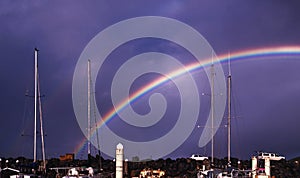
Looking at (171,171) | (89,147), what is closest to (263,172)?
(89,147)

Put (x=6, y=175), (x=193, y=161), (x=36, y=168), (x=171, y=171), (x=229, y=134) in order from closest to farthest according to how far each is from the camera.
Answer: (x=36, y=168) < (x=6, y=175) < (x=229, y=134) < (x=171, y=171) < (x=193, y=161)

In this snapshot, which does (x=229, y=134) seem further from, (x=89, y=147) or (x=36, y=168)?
(x=36, y=168)

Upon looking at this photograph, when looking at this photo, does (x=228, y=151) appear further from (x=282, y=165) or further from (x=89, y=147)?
(x=282, y=165)

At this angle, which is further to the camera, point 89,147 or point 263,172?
point 89,147

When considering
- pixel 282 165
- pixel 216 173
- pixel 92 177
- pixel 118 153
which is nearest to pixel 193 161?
pixel 282 165

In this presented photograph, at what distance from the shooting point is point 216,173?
6019 centimetres

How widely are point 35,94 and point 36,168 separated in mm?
10059

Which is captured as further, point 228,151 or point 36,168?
point 228,151

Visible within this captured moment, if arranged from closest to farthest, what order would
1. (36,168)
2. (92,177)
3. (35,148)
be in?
(92,177) < (36,168) < (35,148)

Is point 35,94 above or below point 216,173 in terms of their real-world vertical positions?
above

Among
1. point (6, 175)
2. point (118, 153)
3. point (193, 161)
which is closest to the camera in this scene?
point (118, 153)

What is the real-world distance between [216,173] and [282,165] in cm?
4464

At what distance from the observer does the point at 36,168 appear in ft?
197

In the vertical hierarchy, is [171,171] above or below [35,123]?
below
